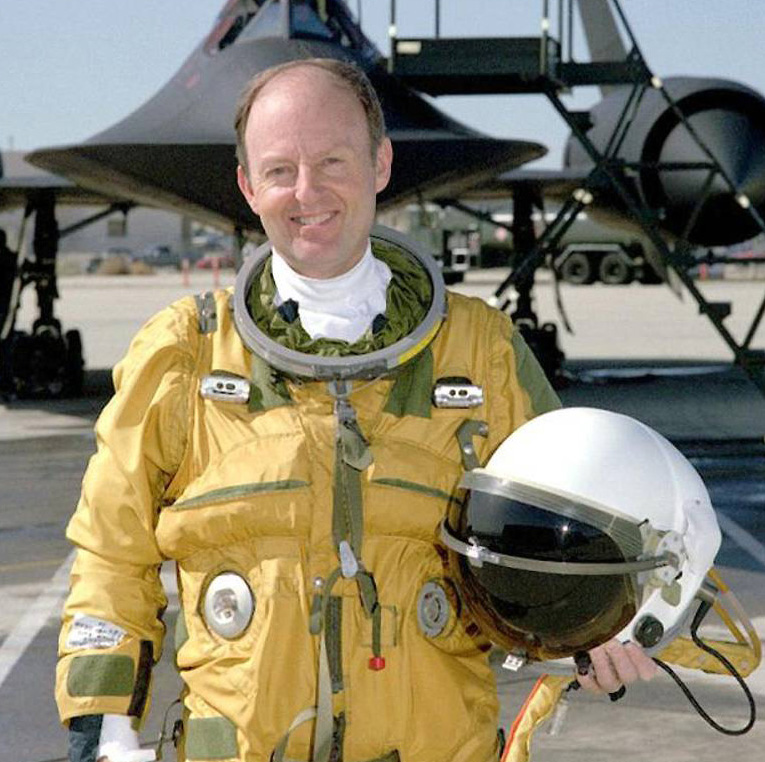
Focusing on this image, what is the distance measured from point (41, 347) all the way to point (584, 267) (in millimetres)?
36701

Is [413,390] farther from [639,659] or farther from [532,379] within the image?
[639,659]

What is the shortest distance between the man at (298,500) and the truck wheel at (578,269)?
49.3m

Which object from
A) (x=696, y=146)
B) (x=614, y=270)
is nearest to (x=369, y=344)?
(x=696, y=146)

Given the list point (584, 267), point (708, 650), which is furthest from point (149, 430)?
point (584, 267)

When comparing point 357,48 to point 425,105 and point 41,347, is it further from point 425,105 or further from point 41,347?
point 41,347

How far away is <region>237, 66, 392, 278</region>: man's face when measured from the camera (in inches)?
109

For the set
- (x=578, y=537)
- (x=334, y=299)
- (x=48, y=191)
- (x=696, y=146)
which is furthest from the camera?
(x=48, y=191)

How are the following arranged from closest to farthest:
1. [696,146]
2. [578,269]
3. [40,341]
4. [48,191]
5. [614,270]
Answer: [696,146], [40,341], [48,191], [614,270], [578,269]

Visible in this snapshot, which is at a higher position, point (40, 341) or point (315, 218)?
point (315, 218)

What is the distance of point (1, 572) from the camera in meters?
8.60

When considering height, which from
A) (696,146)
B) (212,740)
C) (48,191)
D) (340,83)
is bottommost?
(48,191)

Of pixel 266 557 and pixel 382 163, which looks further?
pixel 382 163

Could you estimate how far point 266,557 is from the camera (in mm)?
2727

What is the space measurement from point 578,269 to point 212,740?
5074 cm
